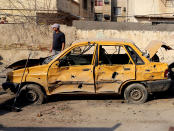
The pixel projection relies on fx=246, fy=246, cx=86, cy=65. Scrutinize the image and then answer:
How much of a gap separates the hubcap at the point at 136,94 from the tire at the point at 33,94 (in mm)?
2224

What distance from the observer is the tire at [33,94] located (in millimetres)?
6095


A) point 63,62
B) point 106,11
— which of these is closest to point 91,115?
point 63,62

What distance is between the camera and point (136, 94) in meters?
6.17

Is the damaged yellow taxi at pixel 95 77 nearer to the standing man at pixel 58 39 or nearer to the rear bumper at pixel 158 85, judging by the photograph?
the rear bumper at pixel 158 85

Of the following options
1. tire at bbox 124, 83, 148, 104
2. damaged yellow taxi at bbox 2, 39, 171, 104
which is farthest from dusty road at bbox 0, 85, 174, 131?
damaged yellow taxi at bbox 2, 39, 171, 104

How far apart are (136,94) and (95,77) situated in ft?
3.71

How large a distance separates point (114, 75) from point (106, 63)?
37 centimetres

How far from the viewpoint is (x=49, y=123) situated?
508 centimetres

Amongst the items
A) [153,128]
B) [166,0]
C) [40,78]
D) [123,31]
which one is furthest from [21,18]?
[166,0]

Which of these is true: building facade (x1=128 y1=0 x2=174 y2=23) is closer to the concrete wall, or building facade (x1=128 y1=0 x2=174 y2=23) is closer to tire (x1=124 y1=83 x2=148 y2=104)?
the concrete wall

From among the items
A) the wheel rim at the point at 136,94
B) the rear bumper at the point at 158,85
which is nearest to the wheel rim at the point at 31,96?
the wheel rim at the point at 136,94

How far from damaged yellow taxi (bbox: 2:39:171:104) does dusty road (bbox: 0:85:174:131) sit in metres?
0.36

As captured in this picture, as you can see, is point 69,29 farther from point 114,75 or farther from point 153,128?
point 153,128

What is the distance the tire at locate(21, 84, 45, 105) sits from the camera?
20.0 feet
